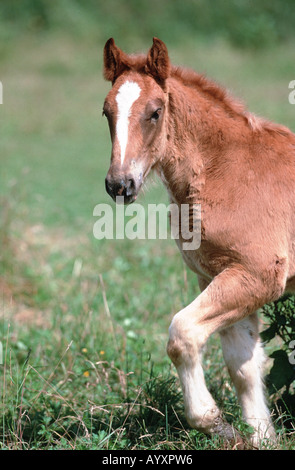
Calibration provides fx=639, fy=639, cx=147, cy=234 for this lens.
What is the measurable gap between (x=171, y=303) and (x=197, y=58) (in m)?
18.0

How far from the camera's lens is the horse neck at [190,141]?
3980mm

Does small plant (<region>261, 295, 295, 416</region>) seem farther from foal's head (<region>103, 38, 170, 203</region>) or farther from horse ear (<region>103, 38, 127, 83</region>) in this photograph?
horse ear (<region>103, 38, 127, 83</region>)

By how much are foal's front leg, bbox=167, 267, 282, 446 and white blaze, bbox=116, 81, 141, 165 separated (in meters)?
0.93

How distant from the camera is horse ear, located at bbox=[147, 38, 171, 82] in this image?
3816 mm

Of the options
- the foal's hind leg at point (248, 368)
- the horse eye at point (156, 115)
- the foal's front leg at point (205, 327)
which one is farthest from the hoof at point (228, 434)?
the horse eye at point (156, 115)

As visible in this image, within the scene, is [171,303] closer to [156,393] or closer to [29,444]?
[156,393]

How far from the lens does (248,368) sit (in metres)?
4.13

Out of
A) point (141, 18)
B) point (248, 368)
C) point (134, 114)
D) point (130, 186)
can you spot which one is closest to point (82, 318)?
point (248, 368)

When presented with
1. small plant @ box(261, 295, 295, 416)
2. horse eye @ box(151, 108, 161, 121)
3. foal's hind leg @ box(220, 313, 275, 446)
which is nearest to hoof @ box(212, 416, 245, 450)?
foal's hind leg @ box(220, 313, 275, 446)

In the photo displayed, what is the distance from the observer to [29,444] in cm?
390

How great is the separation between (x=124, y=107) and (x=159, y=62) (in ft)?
1.43

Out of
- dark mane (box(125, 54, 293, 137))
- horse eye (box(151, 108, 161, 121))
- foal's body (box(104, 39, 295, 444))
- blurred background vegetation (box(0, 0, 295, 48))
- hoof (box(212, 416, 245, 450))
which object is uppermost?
blurred background vegetation (box(0, 0, 295, 48))

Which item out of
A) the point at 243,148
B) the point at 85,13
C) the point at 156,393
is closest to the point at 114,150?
the point at 243,148

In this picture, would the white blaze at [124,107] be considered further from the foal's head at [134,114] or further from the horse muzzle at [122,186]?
the horse muzzle at [122,186]
